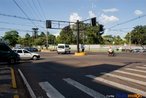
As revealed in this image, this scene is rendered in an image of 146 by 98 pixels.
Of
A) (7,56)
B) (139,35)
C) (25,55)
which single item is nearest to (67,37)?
(139,35)

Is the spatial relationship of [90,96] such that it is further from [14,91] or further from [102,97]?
[14,91]

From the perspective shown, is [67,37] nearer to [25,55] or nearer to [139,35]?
[139,35]

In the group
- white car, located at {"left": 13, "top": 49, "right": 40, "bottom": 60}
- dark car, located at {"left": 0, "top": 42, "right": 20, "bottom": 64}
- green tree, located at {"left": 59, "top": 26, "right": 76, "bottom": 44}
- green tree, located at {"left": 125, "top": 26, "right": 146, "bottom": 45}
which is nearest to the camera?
dark car, located at {"left": 0, "top": 42, "right": 20, "bottom": 64}

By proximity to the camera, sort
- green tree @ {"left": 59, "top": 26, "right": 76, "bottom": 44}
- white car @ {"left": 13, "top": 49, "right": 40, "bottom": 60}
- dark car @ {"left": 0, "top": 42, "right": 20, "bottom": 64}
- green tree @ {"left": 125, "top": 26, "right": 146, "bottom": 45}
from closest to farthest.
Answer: dark car @ {"left": 0, "top": 42, "right": 20, "bottom": 64} < white car @ {"left": 13, "top": 49, "right": 40, "bottom": 60} < green tree @ {"left": 59, "top": 26, "right": 76, "bottom": 44} < green tree @ {"left": 125, "top": 26, "right": 146, "bottom": 45}

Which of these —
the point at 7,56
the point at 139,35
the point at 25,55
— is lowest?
the point at 25,55

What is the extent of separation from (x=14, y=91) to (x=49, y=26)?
47.3 meters

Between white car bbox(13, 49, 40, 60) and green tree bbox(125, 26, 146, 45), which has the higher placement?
green tree bbox(125, 26, 146, 45)

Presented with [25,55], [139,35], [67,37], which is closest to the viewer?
[25,55]

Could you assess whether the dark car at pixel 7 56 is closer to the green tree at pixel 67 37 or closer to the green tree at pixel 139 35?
the green tree at pixel 67 37

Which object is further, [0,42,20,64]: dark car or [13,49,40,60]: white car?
[13,49,40,60]: white car

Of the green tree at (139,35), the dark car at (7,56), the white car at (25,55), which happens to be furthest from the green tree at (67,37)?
the dark car at (7,56)

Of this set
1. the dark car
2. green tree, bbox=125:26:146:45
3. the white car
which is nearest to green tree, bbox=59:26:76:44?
green tree, bbox=125:26:146:45

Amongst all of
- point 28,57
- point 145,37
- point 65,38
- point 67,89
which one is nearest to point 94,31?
point 65,38

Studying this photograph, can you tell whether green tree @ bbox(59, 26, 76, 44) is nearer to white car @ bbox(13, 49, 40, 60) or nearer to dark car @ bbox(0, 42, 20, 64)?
white car @ bbox(13, 49, 40, 60)
